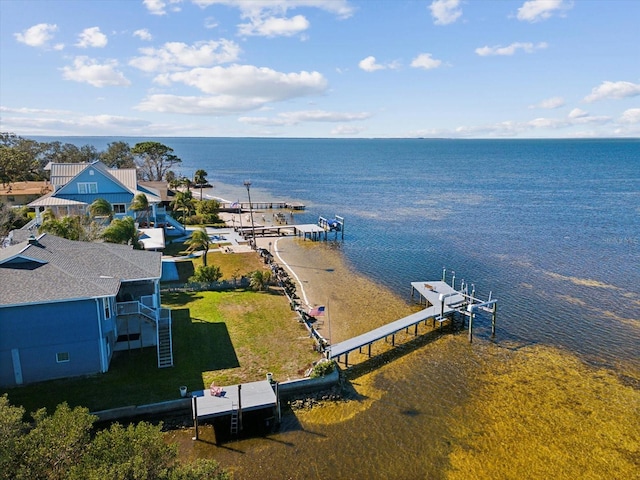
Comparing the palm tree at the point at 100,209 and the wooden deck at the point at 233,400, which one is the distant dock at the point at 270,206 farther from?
the wooden deck at the point at 233,400

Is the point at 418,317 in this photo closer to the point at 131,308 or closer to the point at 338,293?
the point at 338,293

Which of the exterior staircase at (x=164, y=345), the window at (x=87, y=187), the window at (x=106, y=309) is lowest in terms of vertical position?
the exterior staircase at (x=164, y=345)

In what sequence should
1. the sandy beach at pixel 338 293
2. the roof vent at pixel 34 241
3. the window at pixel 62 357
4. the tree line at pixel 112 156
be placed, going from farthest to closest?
the tree line at pixel 112 156 → the sandy beach at pixel 338 293 → the roof vent at pixel 34 241 → the window at pixel 62 357

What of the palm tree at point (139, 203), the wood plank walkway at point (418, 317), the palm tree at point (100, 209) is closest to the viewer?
the wood plank walkway at point (418, 317)

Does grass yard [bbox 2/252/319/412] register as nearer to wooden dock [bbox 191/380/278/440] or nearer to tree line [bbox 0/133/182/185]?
wooden dock [bbox 191/380/278/440]

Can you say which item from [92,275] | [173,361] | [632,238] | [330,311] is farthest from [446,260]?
[92,275]

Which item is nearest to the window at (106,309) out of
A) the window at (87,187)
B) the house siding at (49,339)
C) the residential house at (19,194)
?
the house siding at (49,339)

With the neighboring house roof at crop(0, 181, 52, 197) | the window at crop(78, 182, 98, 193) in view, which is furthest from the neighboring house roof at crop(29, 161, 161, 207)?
the neighboring house roof at crop(0, 181, 52, 197)

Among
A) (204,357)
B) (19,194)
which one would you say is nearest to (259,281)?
(204,357)
